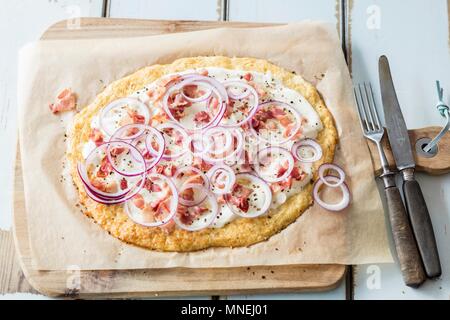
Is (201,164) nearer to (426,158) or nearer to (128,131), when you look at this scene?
(128,131)

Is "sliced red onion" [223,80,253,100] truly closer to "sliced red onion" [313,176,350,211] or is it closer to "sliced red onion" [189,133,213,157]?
"sliced red onion" [189,133,213,157]

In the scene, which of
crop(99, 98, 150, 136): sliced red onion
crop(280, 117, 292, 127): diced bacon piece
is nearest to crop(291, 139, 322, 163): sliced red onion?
crop(280, 117, 292, 127): diced bacon piece

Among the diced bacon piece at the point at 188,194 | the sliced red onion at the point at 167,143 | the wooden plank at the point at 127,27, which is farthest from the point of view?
the wooden plank at the point at 127,27

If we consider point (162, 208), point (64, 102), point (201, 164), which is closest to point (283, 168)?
point (201, 164)

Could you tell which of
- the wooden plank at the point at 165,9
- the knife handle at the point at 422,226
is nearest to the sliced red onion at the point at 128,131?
the wooden plank at the point at 165,9

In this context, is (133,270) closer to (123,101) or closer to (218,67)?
(123,101)

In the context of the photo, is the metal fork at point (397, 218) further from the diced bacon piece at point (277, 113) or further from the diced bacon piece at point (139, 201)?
the diced bacon piece at point (139, 201)
